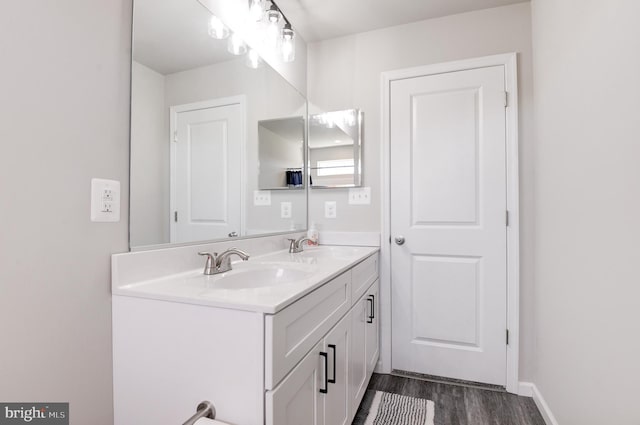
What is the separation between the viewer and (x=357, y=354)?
4.75ft

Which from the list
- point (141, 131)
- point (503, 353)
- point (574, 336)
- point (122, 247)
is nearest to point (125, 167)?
point (141, 131)

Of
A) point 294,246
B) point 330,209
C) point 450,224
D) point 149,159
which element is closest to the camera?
point 149,159

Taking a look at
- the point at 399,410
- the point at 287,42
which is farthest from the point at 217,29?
the point at 399,410

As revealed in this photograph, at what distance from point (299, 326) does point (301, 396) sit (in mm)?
210

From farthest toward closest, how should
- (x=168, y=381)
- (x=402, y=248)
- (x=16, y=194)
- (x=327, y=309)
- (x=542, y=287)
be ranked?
(x=402, y=248) < (x=542, y=287) < (x=327, y=309) < (x=168, y=381) < (x=16, y=194)

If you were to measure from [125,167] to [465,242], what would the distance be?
1815mm

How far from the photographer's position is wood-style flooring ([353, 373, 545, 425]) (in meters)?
1.55

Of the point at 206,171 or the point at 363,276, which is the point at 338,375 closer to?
the point at 363,276

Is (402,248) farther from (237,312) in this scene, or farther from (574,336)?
(237,312)

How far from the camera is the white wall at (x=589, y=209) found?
2.94ft

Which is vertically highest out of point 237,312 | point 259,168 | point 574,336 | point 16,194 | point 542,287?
point 259,168

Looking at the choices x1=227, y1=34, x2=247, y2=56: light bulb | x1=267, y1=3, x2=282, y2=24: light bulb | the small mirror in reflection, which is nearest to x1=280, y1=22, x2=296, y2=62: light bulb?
x1=267, y1=3, x2=282, y2=24: light bulb

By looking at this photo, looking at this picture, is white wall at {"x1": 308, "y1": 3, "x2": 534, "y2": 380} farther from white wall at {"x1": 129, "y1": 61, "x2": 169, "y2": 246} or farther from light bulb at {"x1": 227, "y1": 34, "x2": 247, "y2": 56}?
white wall at {"x1": 129, "y1": 61, "x2": 169, "y2": 246}

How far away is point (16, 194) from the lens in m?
0.69
